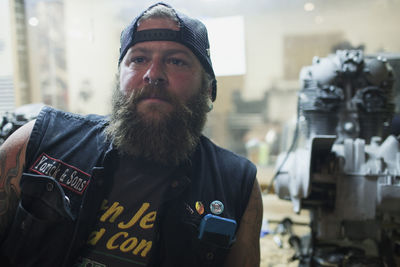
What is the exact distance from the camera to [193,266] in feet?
3.49

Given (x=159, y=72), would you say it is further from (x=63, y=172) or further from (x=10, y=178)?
(x=10, y=178)

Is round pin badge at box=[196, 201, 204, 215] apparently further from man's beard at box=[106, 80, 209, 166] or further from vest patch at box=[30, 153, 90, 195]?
vest patch at box=[30, 153, 90, 195]

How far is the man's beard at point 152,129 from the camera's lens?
112cm

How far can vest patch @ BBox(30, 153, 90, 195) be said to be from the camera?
105 cm

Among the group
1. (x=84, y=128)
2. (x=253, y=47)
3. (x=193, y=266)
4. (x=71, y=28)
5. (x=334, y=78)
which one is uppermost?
(x=71, y=28)

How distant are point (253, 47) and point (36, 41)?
2.53 m

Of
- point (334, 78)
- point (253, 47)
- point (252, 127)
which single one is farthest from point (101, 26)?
point (334, 78)

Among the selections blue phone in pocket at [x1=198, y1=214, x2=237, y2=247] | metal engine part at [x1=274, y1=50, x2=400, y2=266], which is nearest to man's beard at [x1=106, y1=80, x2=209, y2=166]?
blue phone in pocket at [x1=198, y1=214, x2=237, y2=247]

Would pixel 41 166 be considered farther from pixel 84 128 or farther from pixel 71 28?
pixel 71 28

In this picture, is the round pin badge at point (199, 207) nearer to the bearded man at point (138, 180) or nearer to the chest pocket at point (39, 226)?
the bearded man at point (138, 180)

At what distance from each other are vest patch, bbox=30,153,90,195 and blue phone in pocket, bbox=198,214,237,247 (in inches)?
16.5

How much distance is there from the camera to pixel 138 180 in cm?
112

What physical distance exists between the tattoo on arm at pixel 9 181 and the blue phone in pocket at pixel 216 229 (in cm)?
65

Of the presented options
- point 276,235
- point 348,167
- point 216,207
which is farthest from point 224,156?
point 276,235
